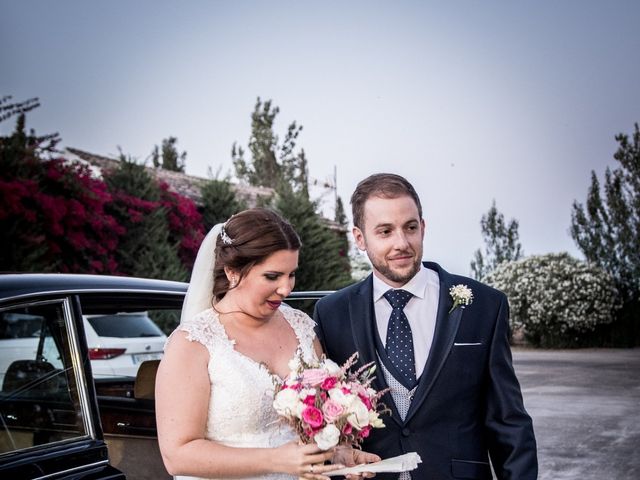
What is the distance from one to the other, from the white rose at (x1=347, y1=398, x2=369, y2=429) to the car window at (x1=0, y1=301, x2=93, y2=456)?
1.18 meters

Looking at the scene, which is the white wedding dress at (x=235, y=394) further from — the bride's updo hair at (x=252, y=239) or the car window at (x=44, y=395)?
the car window at (x=44, y=395)

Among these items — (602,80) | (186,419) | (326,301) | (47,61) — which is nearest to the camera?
(186,419)

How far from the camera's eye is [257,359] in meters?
2.73

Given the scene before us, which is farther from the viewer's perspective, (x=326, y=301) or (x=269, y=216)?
(x=326, y=301)

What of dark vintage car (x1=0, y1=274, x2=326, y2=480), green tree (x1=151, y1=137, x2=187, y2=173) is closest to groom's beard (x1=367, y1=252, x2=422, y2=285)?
dark vintage car (x1=0, y1=274, x2=326, y2=480)

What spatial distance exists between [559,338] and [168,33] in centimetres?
1353

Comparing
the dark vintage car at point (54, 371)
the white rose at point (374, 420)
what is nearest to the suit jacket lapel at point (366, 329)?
the white rose at point (374, 420)

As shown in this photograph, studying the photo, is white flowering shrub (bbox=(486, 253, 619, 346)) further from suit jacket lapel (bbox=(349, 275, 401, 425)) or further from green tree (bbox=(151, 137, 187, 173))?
green tree (bbox=(151, 137, 187, 173))

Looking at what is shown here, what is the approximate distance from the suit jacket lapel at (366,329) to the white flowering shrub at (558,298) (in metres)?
18.5

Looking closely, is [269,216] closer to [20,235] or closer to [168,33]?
[20,235]

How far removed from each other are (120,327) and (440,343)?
786 cm

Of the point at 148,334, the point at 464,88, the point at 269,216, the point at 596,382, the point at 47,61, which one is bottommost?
the point at 596,382

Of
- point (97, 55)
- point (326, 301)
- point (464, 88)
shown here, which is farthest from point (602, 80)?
point (326, 301)

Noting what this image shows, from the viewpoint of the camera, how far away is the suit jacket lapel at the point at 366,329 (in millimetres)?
2746
